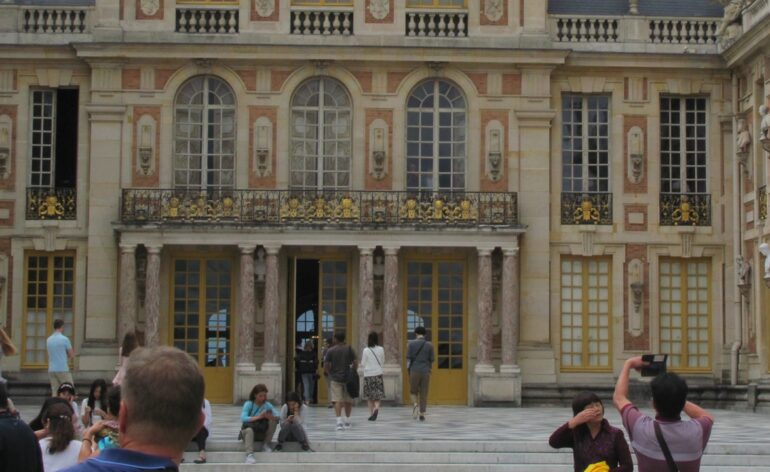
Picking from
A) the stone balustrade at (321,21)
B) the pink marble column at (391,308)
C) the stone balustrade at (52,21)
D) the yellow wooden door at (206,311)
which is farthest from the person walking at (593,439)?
the stone balustrade at (52,21)

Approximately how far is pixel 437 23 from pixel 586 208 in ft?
14.9

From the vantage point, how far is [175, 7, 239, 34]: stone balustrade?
29859mm

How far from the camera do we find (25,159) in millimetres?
29891

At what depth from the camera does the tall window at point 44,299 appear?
1174 inches

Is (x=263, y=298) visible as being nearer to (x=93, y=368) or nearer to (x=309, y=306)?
(x=309, y=306)

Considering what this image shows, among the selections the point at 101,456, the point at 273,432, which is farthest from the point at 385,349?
the point at 101,456

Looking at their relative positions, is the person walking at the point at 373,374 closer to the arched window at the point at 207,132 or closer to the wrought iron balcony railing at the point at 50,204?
the arched window at the point at 207,132

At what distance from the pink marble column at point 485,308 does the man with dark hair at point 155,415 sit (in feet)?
80.7

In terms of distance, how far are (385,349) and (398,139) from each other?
4.05 m

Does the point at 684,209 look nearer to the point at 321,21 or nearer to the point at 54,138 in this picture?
the point at 321,21

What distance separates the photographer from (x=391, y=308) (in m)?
28.9

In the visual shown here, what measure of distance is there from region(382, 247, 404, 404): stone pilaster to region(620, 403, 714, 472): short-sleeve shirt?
21079 millimetres

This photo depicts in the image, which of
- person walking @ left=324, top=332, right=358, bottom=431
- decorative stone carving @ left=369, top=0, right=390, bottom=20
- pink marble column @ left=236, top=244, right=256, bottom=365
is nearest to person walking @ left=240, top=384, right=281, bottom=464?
person walking @ left=324, top=332, right=358, bottom=431

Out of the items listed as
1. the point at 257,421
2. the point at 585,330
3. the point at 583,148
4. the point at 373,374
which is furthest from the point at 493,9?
the point at 257,421
